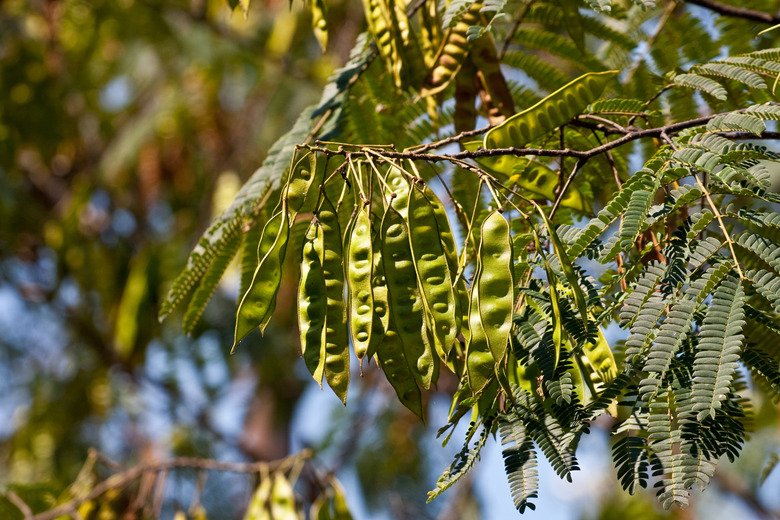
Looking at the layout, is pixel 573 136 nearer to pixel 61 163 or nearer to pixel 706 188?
pixel 706 188

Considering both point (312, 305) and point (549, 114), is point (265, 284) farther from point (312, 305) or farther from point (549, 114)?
point (549, 114)

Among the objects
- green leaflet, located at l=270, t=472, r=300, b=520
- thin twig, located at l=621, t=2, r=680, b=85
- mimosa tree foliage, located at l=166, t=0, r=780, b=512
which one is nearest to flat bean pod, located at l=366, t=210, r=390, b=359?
mimosa tree foliage, located at l=166, t=0, r=780, b=512

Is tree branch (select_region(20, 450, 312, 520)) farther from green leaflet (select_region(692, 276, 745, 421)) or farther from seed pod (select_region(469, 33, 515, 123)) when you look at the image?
green leaflet (select_region(692, 276, 745, 421))

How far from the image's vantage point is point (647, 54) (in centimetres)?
258

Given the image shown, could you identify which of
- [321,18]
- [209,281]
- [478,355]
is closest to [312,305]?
[478,355]

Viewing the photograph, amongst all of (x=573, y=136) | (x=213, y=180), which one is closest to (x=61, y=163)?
(x=213, y=180)

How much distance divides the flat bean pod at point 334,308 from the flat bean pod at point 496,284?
257 millimetres

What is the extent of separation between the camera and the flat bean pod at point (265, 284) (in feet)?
4.30

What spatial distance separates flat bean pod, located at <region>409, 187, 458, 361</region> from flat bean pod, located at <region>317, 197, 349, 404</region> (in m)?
0.16

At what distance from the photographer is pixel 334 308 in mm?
1340

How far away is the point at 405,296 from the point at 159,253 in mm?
4926

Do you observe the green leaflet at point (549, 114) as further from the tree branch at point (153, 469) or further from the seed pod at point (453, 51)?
the tree branch at point (153, 469)

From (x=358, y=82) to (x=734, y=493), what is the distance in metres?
5.89

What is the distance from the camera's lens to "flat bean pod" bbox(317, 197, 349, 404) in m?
1.32
